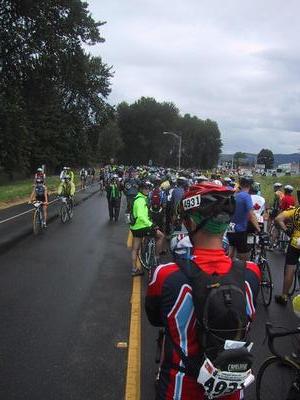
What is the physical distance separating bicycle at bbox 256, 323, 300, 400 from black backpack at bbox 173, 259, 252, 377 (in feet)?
5.12

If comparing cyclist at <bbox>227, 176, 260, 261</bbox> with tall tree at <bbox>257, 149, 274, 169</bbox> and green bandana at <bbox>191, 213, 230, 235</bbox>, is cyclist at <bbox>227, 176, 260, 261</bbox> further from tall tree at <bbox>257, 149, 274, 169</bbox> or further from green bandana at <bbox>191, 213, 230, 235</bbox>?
tall tree at <bbox>257, 149, 274, 169</bbox>

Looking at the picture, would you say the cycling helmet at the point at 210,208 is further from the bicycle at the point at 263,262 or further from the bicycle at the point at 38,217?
the bicycle at the point at 38,217

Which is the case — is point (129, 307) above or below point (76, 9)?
below

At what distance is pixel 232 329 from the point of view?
99.7 inches

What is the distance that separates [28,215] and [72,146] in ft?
139

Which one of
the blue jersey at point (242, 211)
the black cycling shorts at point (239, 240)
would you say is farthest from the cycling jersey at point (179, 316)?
the black cycling shorts at point (239, 240)

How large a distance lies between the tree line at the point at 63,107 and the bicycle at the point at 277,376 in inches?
1150

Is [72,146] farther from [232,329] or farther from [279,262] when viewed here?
[232,329]

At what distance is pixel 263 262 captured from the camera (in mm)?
8758

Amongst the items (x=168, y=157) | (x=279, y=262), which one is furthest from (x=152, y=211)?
(x=168, y=157)

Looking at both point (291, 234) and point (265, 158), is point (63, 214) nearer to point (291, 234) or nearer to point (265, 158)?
point (291, 234)

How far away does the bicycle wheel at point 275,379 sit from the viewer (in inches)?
174

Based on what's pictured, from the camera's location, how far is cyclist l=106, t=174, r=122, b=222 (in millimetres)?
19312

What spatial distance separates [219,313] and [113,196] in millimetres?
16922
